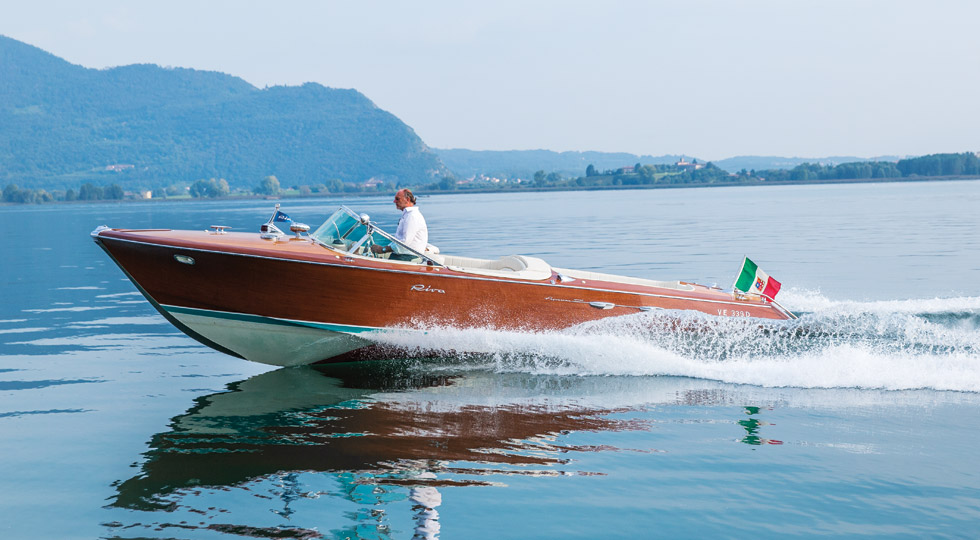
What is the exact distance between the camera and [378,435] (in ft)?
25.3

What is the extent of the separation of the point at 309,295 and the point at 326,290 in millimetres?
199

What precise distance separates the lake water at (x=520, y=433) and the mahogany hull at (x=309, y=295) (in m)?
0.26

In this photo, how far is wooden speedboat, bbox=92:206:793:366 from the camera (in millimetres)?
9414

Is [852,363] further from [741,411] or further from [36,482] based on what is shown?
[36,482]

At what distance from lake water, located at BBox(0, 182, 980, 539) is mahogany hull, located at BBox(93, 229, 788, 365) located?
0.26m

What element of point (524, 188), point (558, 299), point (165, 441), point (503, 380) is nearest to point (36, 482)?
point (165, 441)

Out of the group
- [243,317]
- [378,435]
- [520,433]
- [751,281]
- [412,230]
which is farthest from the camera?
[751,281]

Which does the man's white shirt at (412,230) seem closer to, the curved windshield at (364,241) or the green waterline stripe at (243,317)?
the curved windshield at (364,241)

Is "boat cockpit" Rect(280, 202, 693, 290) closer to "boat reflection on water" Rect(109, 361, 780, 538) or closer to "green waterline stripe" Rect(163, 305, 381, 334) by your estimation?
"green waterline stripe" Rect(163, 305, 381, 334)

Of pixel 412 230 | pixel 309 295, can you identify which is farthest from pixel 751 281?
pixel 309 295

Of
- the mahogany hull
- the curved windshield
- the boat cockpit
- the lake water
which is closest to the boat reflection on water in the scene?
the lake water

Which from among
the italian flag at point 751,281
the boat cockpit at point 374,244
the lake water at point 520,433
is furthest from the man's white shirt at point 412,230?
the italian flag at point 751,281

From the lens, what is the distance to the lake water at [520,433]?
5.80m

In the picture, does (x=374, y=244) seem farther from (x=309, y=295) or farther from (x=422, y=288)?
(x=309, y=295)
